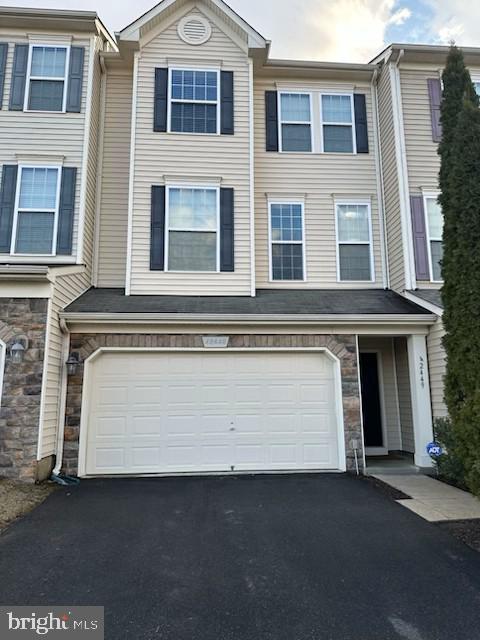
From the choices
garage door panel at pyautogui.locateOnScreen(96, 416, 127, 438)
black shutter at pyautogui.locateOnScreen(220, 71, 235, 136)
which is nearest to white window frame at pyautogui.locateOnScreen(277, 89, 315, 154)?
black shutter at pyautogui.locateOnScreen(220, 71, 235, 136)

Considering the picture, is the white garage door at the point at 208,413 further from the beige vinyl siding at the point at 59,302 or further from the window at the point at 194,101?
the window at the point at 194,101

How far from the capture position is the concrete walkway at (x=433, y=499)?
5043 millimetres

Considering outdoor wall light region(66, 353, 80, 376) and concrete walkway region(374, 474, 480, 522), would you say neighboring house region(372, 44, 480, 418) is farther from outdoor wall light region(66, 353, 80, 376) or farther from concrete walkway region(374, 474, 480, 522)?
outdoor wall light region(66, 353, 80, 376)

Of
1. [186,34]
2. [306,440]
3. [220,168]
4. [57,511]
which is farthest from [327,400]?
[186,34]

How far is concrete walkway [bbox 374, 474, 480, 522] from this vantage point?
5043 millimetres

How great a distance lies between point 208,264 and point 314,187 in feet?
10.2

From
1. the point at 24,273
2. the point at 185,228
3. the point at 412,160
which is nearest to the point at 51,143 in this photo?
the point at 185,228

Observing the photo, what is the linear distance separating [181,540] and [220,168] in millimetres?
7093

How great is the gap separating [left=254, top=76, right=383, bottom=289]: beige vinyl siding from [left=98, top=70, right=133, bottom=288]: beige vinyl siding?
2.90 m

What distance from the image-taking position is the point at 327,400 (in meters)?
7.29

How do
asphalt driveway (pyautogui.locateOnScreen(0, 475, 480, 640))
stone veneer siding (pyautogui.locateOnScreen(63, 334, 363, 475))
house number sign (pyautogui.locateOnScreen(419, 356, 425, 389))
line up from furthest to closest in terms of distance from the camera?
house number sign (pyautogui.locateOnScreen(419, 356, 425, 389)) → stone veneer siding (pyautogui.locateOnScreen(63, 334, 363, 475)) → asphalt driveway (pyautogui.locateOnScreen(0, 475, 480, 640))

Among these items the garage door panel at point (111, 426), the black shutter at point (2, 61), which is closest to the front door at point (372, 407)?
the garage door panel at point (111, 426)

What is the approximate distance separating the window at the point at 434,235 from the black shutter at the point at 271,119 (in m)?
3.59

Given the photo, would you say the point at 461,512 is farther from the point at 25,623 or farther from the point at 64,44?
Result: the point at 64,44
